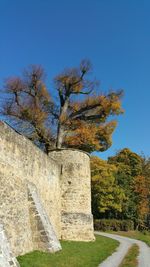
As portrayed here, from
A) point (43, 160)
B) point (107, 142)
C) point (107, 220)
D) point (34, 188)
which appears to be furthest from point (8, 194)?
point (107, 220)

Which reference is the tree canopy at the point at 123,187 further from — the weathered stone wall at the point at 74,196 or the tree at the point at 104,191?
the weathered stone wall at the point at 74,196

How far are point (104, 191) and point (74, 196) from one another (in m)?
19.0

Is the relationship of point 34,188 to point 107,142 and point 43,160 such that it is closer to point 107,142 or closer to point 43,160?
point 43,160

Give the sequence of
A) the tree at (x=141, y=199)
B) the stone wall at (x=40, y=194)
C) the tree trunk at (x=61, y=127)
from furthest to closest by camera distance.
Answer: the tree at (x=141, y=199), the tree trunk at (x=61, y=127), the stone wall at (x=40, y=194)

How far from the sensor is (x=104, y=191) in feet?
130

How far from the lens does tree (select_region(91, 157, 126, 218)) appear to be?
39781mm

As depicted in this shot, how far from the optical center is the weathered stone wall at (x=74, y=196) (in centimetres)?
2062

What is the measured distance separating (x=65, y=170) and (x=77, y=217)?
2.52m

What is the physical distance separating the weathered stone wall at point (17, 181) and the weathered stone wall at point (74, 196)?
3.54 m

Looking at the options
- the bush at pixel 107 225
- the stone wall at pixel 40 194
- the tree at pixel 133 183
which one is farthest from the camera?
the tree at pixel 133 183

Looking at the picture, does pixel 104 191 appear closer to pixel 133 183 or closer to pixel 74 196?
pixel 133 183

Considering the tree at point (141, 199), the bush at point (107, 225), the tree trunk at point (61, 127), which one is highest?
the tree trunk at point (61, 127)

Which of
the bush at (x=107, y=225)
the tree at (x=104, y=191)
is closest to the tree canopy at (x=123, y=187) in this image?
the tree at (x=104, y=191)

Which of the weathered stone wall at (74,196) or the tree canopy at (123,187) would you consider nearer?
the weathered stone wall at (74,196)
